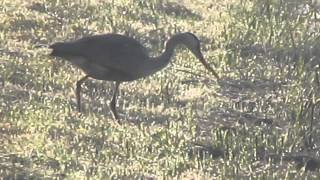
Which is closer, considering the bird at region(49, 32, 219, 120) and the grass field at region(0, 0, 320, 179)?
the grass field at region(0, 0, 320, 179)

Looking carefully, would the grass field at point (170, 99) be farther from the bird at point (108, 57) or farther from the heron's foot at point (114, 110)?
the bird at point (108, 57)

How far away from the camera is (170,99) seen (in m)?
10.0

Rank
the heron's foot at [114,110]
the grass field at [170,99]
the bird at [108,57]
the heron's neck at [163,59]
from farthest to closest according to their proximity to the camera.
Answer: the heron's neck at [163,59], the heron's foot at [114,110], the bird at [108,57], the grass field at [170,99]

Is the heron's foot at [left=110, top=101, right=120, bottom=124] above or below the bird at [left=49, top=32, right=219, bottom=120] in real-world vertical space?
below

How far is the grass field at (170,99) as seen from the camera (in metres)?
7.74

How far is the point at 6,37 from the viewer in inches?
460

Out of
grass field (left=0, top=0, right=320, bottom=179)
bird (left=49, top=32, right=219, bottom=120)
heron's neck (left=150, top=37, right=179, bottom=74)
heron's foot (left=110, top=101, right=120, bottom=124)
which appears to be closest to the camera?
grass field (left=0, top=0, right=320, bottom=179)

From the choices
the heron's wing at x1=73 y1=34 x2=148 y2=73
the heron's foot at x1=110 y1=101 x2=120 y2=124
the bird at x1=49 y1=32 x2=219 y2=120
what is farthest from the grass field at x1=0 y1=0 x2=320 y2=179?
the heron's wing at x1=73 y1=34 x2=148 y2=73

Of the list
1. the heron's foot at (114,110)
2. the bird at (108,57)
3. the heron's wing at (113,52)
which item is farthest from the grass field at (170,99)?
the heron's wing at (113,52)

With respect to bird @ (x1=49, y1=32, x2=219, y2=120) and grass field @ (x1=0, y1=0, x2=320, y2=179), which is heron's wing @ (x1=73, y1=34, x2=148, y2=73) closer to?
bird @ (x1=49, y1=32, x2=219, y2=120)

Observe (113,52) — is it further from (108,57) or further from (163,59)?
(163,59)

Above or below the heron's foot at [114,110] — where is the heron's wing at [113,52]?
above

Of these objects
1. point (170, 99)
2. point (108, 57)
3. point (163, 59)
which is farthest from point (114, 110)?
point (170, 99)

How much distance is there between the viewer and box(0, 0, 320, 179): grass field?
774 cm
